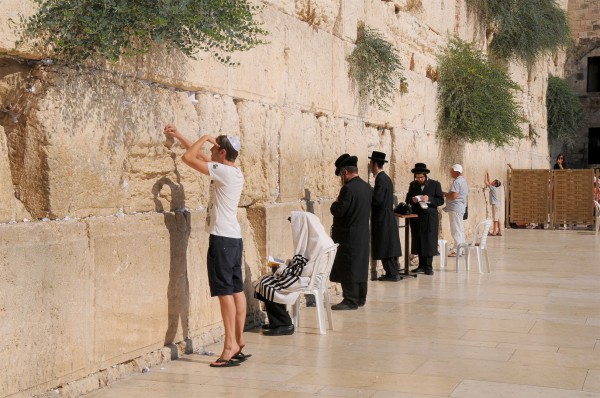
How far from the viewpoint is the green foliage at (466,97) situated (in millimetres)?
13320

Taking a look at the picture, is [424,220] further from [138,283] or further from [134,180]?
[138,283]

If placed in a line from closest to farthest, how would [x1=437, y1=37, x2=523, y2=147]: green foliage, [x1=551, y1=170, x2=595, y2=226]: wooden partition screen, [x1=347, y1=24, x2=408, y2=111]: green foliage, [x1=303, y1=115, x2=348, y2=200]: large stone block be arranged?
[x1=303, y1=115, x2=348, y2=200]: large stone block → [x1=347, y1=24, x2=408, y2=111]: green foliage → [x1=437, y1=37, x2=523, y2=147]: green foliage → [x1=551, y1=170, x2=595, y2=226]: wooden partition screen

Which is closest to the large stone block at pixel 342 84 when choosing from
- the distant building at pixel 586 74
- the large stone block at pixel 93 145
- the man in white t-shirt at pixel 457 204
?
the man in white t-shirt at pixel 457 204

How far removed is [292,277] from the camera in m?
6.61

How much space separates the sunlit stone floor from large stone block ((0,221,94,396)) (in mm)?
370

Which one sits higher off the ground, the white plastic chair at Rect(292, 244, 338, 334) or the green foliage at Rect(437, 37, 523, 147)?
the green foliage at Rect(437, 37, 523, 147)

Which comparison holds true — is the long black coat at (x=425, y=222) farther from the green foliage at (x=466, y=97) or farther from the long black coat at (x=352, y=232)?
A: the long black coat at (x=352, y=232)

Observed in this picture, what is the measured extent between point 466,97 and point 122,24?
9051mm

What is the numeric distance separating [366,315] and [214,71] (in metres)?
2.66

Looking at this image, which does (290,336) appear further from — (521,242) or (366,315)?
(521,242)

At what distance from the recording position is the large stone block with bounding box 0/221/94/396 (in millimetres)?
4398

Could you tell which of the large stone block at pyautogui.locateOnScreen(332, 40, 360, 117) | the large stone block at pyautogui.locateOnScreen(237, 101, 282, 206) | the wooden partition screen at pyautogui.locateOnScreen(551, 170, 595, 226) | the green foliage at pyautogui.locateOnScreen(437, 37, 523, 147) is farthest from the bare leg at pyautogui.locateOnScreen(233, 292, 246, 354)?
the wooden partition screen at pyautogui.locateOnScreen(551, 170, 595, 226)

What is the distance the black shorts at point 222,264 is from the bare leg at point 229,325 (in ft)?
0.21

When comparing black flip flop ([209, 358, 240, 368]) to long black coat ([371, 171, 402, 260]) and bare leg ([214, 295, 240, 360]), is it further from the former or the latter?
long black coat ([371, 171, 402, 260])
